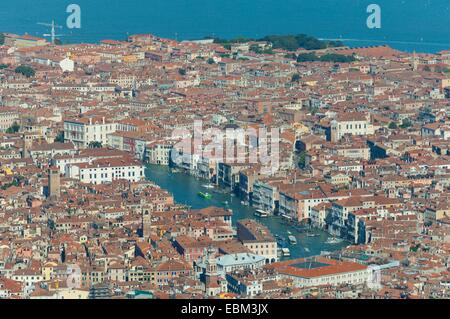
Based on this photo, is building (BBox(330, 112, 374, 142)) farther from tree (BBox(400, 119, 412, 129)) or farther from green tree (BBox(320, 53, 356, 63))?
green tree (BBox(320, 53, 356, 63))

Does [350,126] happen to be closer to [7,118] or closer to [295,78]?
[7,118]

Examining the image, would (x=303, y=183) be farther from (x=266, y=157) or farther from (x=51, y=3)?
(x=51, y=3)

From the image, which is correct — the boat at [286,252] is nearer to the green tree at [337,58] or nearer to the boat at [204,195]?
the boat at [204,195]

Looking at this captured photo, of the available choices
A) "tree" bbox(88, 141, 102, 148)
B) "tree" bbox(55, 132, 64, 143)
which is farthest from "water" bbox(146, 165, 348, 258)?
"tree" bbox(55, 132, 64, 143)

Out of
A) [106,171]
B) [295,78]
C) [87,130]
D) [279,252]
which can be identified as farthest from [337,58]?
[279,252]

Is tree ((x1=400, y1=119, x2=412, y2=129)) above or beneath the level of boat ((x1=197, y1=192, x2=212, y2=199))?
above

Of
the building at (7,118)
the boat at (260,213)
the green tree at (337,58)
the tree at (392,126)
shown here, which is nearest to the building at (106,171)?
the boat at (260,213)
